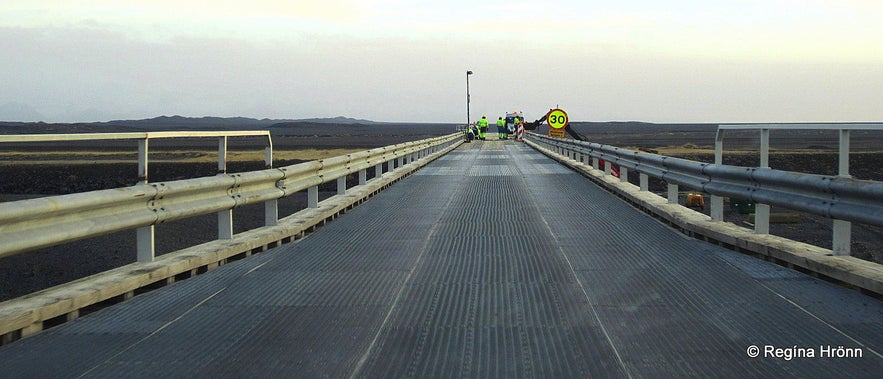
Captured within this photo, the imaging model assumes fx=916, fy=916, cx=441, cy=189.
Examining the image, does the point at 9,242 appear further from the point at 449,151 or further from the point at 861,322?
the point at 449,151

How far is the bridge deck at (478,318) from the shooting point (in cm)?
558

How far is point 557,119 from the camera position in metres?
40.8

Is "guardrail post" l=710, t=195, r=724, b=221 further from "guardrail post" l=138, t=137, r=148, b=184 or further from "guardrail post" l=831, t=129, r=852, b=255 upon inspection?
"guardrail post" l=138, t=137, r=148, b=184

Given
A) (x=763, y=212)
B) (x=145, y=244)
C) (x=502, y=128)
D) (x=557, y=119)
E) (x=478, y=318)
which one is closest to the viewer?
(x=478, y=318)

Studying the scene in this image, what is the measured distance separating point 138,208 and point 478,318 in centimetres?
357

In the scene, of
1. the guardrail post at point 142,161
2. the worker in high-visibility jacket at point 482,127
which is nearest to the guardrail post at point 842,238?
the guardrail post at point 142,161

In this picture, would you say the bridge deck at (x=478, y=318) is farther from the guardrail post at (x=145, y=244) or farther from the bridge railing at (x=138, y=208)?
the bridge railing at (x=138, y=208)

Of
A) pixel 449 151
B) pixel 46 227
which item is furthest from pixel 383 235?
pixel 449 151

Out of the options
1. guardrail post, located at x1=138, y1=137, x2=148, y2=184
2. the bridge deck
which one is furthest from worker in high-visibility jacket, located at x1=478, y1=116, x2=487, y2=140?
guardrail post, located at x1=138, y1=137, x2=148, y2=184

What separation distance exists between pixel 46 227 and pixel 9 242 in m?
0.51

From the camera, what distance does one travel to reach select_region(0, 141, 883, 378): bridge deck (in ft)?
18.3

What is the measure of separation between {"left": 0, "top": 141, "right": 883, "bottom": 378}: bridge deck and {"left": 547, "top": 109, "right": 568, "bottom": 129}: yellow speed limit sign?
29.6 metres

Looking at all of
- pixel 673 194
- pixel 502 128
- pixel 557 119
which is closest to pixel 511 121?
pixel 502 128

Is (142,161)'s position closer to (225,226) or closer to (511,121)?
(225,226)
